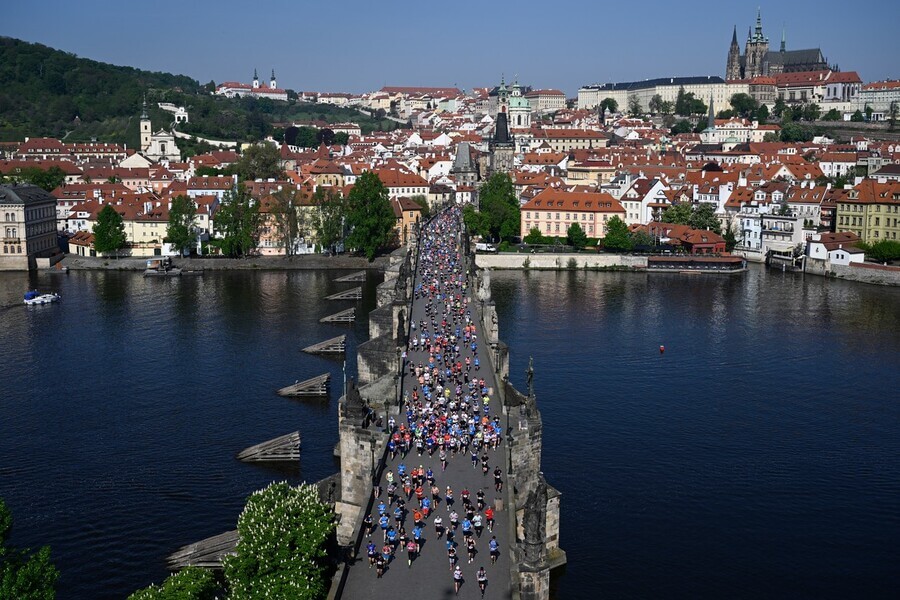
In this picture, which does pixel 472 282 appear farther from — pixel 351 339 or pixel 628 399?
pixel 628 399

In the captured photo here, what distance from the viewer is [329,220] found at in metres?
76.1

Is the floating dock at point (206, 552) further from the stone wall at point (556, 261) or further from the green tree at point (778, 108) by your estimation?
the green tree at point (778, 108)

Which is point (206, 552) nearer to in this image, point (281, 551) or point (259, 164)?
point (281, 551)

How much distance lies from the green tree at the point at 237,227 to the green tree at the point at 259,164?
2390 centimetres

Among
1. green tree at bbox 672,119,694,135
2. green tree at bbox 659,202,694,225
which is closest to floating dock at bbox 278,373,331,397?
green tree at bbox 659,202,694,225

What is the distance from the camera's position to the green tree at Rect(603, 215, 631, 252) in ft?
246

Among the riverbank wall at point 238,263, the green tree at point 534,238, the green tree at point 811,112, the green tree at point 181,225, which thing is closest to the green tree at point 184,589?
the riverbank wall at point 238,263

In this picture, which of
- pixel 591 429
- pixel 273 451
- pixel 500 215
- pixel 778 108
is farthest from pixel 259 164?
pixel 778 108

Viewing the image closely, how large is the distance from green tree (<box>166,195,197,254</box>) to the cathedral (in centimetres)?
13454

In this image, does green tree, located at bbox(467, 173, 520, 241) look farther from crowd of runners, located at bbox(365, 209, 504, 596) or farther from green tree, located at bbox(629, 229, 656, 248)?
crowd of runners, located at bbox(365, 209, 504, 596)

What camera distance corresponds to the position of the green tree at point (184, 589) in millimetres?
17375

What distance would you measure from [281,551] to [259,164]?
288ft

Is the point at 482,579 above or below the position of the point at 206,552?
above

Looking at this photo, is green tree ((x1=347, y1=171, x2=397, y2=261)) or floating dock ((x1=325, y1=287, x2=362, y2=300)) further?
green tree ((x1=347, y1=171, x2=397, y2=261))
